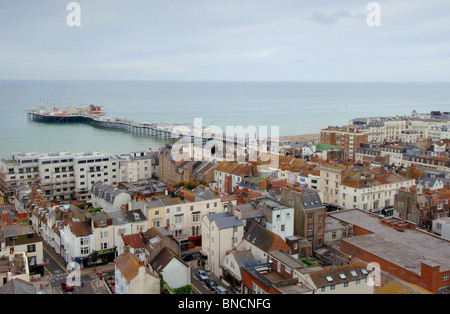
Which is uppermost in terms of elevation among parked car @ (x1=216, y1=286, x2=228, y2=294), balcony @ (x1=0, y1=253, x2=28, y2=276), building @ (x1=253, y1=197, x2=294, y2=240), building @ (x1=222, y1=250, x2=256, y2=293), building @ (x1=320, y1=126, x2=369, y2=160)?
building @ (x1=320, y1=126, x2=369, y2=160)

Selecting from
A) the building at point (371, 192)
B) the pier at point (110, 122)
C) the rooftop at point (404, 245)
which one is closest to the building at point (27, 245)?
the rooftop at point (404, 245)

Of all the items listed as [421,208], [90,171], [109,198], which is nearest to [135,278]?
[109,198]

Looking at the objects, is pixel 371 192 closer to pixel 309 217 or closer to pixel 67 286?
pixel 309 217

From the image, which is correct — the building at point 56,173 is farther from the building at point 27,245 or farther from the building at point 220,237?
the building at point 220,237

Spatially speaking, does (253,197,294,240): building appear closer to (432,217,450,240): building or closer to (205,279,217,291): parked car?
(205,279,217,291): parked car

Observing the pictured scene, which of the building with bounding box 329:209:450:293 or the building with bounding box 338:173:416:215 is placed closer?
the building with bounding box 329:209:450:293

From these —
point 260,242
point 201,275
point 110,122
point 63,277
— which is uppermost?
point 110,122

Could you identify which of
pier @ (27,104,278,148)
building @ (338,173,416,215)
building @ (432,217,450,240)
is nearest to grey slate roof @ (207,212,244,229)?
building @ (432,217,450,240)
